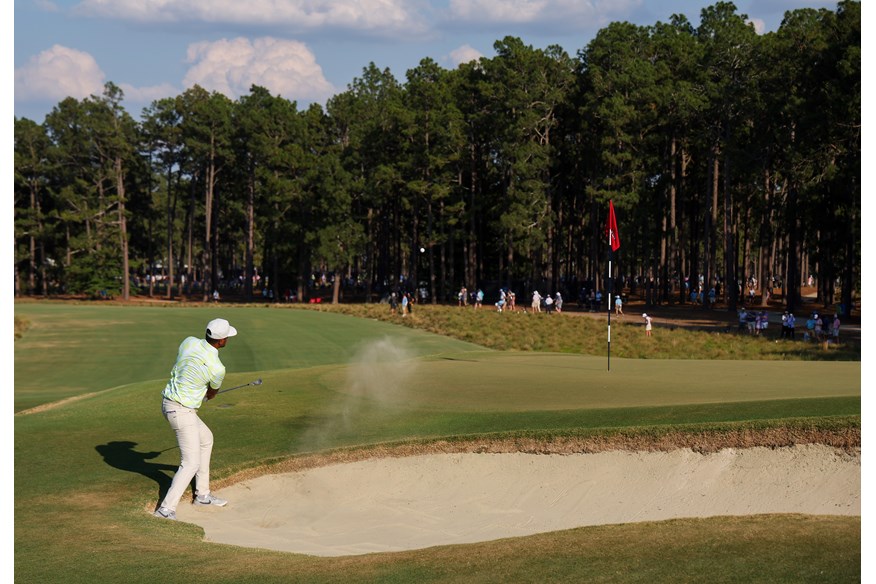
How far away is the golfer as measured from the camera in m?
13.0

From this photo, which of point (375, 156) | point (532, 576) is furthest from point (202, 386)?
point (375, 156)

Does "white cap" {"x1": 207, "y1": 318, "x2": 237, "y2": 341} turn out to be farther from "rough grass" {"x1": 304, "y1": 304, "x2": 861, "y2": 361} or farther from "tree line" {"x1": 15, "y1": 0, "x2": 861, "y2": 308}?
"tree line" {"x1": 15, "y1": 0, "x2": 861, "y2": 308}

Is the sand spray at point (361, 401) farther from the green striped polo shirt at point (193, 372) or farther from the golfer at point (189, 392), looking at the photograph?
the green striped polo shirt at point (193, 372)

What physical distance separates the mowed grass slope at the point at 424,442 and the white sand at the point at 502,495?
59cm

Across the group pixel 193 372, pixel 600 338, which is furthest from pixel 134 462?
pixel 600 338

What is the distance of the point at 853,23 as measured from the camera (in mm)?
61062

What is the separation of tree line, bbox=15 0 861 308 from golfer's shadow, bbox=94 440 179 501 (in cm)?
5434

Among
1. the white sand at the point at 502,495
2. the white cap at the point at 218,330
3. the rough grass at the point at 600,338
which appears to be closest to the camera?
the white sand at the point at 502,495

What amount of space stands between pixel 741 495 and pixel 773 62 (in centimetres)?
6290

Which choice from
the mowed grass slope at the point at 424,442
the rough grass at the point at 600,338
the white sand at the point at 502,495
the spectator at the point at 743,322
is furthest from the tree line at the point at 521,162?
the white sand at the point at 502,495

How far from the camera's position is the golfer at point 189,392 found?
13.0 m

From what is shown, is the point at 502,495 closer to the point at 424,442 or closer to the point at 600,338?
the point at 424,442

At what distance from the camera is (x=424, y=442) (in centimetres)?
1588

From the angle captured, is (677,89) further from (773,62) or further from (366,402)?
(366,402)
